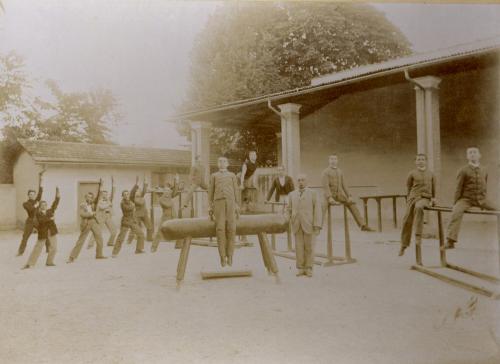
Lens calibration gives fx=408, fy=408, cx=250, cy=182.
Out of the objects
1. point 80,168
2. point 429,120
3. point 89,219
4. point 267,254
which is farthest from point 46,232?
point 429,120

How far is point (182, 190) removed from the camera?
4.62 meters

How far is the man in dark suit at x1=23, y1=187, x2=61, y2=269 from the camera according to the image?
405 cm

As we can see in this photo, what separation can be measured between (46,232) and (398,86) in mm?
7049

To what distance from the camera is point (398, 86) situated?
27.6ft

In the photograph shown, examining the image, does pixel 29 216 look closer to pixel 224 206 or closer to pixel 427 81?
pixel 224 206

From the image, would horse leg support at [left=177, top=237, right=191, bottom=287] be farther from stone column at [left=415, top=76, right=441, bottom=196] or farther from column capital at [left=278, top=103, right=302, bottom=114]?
column capital at [left=278, top=103, right=302, bottom=114]

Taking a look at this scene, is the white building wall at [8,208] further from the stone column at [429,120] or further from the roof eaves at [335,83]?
the stone column at [429,120]

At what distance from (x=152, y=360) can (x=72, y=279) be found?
2.14 m

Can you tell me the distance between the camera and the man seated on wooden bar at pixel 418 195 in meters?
4.54

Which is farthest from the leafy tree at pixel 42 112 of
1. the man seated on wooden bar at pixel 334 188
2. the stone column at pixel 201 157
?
the man seated on wooden bar at pixel 334 188

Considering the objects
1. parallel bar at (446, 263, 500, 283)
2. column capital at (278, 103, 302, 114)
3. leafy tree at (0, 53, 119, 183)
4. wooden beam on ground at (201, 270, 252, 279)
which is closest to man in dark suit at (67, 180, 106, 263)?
leafy tree at (0, 53, 119, 183)

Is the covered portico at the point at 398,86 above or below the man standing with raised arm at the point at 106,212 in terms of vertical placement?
above

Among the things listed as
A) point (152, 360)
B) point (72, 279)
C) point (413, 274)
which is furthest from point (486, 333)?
point (72, 279)

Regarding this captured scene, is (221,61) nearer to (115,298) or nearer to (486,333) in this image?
(115,298)
